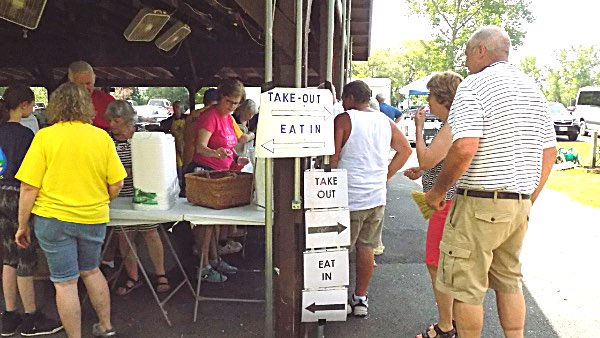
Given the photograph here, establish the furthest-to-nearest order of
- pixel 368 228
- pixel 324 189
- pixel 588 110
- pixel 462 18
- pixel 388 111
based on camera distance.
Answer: pixel 462 18 < pixel 588 110 < pixel 388 111 < pixel 368 228 < pixel 324 189

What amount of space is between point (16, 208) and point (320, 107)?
6.45ft

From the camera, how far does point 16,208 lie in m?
3.23

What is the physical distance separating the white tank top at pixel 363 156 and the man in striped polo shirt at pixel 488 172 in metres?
0.89

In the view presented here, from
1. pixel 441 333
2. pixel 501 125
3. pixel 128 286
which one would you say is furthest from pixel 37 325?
pixel 501 125

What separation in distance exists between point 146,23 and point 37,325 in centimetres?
340

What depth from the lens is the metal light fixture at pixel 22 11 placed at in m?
3.97

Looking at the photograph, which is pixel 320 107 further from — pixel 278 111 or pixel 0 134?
pixel 0 134

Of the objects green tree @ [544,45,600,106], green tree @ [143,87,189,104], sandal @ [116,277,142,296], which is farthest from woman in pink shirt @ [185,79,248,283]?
green tree @ [544,45,600,106]

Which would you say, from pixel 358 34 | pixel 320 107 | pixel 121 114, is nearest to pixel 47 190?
pixel 121 114

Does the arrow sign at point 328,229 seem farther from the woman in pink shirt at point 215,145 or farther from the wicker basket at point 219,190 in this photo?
the woman in pink shirt at point 215,145

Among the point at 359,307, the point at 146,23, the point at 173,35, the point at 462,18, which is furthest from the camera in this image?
the point at 462,18

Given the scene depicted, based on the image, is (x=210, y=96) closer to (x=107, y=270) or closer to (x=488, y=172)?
(x=107, y=270)

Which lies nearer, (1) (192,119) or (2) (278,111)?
(2) (278,111)

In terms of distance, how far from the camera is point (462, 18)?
1292 inches
